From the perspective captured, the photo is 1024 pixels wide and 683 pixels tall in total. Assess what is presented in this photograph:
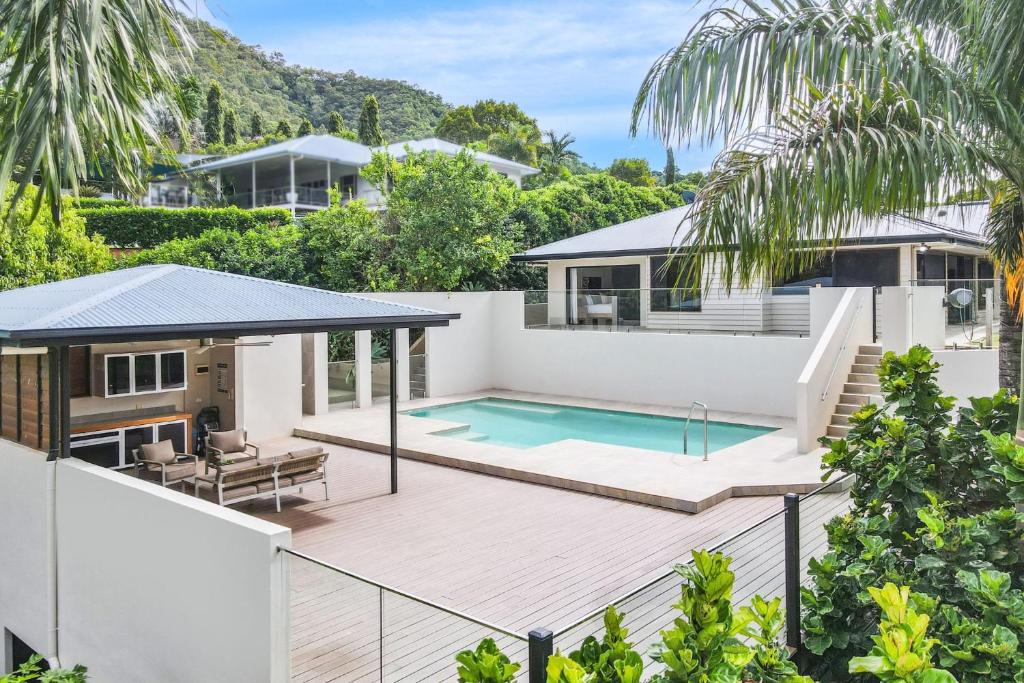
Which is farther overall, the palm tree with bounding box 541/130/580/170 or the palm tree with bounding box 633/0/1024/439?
the palm tree with bounding box 541/130/580/170

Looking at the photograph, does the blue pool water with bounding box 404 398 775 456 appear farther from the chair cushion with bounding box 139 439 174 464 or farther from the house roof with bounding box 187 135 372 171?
the house roof with bounding box 187 135 372 171

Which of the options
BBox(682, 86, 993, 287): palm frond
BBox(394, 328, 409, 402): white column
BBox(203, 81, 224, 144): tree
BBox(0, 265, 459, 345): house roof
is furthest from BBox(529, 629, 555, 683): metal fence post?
BBox(203, 81, 224, 144): tree

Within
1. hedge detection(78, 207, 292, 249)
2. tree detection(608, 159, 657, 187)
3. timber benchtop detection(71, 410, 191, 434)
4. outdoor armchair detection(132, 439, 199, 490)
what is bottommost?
outdoor armchair detection(132, 439, 199, 490)

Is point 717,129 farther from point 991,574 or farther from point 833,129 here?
point 991,574

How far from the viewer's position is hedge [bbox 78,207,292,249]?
29922 millimetres

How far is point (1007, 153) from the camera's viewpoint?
545cm

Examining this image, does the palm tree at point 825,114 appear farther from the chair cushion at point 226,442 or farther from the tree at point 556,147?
the tree at point 556,147

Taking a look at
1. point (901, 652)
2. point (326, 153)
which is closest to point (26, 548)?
point (901, 652)

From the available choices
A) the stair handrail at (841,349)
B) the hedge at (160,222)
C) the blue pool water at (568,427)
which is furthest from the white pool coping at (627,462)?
the hedge at (160,222)

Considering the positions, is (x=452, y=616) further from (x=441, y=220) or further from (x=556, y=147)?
(x=556, y=147)

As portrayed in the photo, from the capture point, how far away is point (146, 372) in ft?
37.8

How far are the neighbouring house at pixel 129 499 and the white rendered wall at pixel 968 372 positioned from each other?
8381 millimetres

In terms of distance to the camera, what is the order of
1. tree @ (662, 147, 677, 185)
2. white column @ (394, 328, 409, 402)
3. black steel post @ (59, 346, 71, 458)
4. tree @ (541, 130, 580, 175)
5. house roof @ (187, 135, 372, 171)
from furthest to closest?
tree @ (662, 147, 677, 185)
tree @ (541, 130, 580, 175)
house roof @ (187, 135, 372, 171)
white column @ (394, 328, 409, 402)
black steel post @ (59, 346, 71, 458)

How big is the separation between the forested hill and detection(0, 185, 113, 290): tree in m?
44.8
